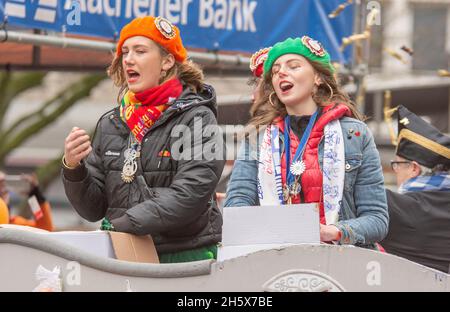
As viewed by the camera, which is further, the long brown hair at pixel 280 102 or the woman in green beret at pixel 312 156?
the long brown hair at pixel 280 102

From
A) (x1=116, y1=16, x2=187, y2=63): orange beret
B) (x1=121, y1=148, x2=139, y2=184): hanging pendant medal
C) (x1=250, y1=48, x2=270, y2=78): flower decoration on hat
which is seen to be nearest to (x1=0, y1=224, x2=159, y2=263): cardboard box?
(x1=121, y1=148, x2=139, y2=184): hanging pendant medal

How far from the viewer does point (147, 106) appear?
187 inches

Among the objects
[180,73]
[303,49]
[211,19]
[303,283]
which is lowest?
[303,283]

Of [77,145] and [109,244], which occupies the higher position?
[77,145]

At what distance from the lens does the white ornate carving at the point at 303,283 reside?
13.1ft

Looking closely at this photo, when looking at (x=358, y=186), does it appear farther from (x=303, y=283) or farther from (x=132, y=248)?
(x=132, y=248)

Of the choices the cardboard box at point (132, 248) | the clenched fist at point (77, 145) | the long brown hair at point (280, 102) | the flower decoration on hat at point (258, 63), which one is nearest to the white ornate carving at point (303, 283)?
the cardboard box at point (132, 248)

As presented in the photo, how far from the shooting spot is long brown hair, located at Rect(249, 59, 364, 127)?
5074mm

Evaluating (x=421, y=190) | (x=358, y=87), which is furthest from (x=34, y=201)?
(x=421, y=190)

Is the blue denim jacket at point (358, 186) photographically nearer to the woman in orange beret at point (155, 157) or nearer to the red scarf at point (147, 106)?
the woman in orange beret at point (155, 157)

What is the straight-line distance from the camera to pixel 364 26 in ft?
31.0

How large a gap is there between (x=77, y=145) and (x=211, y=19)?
4088 millimetres

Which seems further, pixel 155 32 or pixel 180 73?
pixel 180 73

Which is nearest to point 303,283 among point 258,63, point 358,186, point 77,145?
point 358,186
